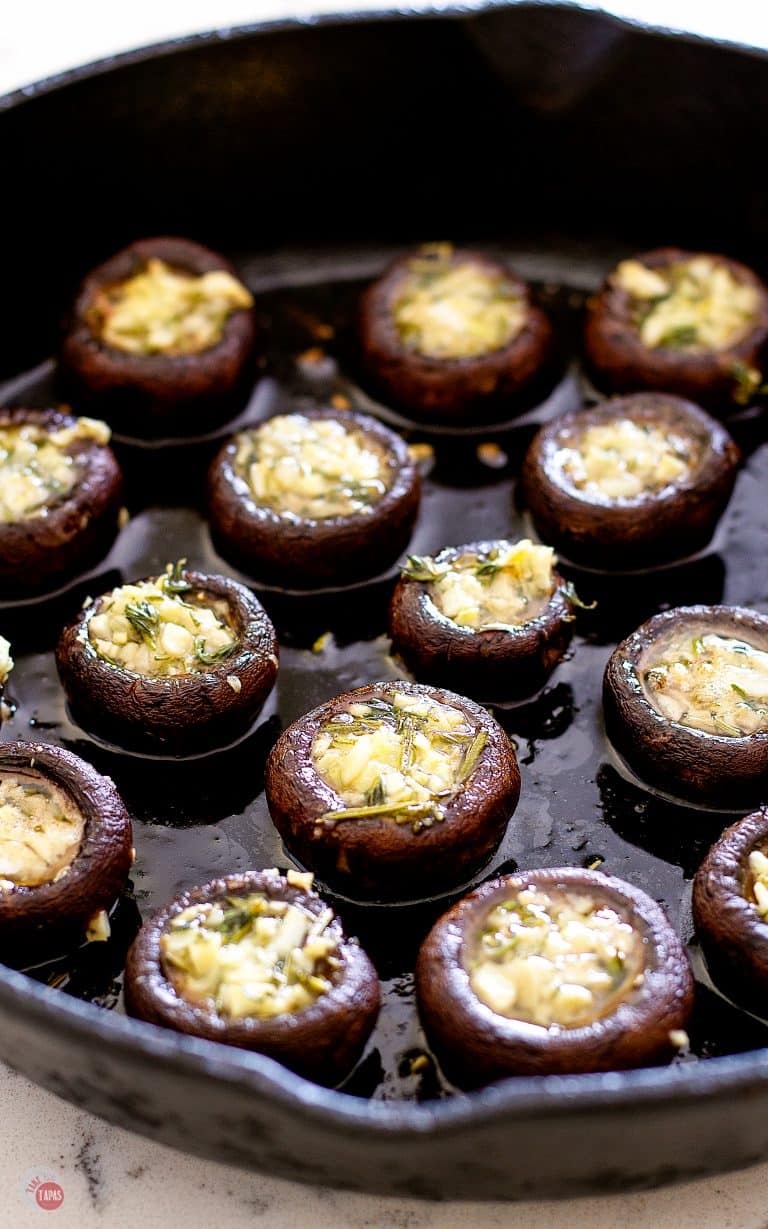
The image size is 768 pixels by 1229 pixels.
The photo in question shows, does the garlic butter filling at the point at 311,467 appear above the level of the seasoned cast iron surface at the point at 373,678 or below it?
above

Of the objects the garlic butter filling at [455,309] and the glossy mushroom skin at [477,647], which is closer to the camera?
the glossy mushroom skin at [477,647]

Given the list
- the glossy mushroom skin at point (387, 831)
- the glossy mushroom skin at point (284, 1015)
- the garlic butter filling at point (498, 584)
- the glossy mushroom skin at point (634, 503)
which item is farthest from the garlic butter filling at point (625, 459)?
the glossy mushroom skin at point (284, 1015)

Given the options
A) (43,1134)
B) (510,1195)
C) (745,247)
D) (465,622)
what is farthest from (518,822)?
(745,247)

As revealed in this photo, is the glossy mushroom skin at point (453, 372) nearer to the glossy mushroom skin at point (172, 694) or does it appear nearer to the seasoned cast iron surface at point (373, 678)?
the seasoned cast iron surface at point (373, 678)

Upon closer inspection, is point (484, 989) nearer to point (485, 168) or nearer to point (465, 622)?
point (465, 622)

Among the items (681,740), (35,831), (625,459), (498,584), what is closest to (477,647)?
(498,584)

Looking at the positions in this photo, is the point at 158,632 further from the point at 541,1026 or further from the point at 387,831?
the point at 541,1026
